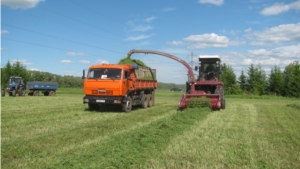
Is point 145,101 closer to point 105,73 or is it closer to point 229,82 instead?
point 105,73

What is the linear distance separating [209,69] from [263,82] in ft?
136

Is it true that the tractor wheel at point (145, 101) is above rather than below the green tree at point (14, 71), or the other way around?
below

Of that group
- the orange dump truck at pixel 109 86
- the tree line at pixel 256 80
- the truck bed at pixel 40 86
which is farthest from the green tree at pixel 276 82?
the orange dump truck at pixel 109 86

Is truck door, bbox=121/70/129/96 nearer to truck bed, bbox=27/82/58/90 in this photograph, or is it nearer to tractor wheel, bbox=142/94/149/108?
tractor wheel, bbox=142/94/149/108

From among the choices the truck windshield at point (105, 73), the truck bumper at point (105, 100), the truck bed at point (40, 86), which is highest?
the truck windshield at point (105, 73)

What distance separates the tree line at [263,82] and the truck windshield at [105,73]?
1600 inches

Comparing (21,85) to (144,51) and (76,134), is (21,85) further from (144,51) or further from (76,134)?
(76,134)

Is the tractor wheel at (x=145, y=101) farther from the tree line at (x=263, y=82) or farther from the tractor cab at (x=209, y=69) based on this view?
the tree line at (x=263, y=82)

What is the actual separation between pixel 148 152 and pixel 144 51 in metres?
27.2

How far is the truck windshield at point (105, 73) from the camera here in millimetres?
15633

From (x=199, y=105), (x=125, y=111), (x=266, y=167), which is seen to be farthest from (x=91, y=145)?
(x=199, y=105)

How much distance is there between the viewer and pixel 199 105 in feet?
54.9

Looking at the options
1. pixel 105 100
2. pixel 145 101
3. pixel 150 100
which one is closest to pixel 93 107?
pixel 105 100

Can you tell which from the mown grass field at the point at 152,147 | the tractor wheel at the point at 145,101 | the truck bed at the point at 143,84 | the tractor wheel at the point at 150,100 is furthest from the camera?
the tractor wheel at the point at 150,100
